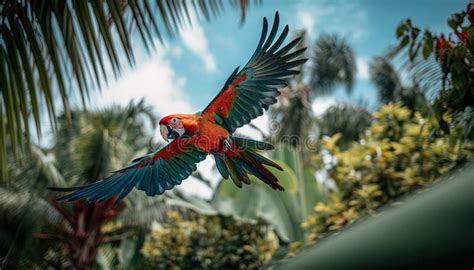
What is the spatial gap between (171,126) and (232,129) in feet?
0.62

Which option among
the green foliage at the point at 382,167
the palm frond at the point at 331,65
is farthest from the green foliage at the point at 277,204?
the palm frond at the point at 331,65

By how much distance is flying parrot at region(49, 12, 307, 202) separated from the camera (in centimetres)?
125

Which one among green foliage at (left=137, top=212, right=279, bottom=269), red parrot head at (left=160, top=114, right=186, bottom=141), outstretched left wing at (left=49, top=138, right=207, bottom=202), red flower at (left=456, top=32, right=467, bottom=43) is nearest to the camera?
red parrot head at (left=160, top=114, right=186, bottom=141)

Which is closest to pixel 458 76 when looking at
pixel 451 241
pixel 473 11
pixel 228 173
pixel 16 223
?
pixel 473 11

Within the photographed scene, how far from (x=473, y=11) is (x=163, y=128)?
6.08ft

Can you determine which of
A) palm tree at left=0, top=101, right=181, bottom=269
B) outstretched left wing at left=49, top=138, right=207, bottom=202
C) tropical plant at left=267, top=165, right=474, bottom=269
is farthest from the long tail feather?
palm tree at left=0, top=101, right=181, bottom=269

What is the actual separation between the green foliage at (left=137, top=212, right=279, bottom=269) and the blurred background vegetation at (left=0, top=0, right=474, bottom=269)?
0.07 feet

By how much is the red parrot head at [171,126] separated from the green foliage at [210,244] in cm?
548

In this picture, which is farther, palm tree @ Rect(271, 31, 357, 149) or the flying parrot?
palm tree @ Rect(271, 31, 357, 149)

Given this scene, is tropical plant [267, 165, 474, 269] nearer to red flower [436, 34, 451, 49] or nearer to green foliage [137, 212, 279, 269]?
red flower [436, 34, 451, 49]

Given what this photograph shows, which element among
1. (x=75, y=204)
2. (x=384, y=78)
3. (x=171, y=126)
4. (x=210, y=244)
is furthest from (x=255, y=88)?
(x=384, y=78)

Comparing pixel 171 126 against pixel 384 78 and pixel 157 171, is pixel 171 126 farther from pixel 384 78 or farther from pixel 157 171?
pixel 384 78

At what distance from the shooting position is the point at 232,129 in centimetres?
130

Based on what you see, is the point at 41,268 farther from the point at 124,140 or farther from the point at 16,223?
the point at 124,140
